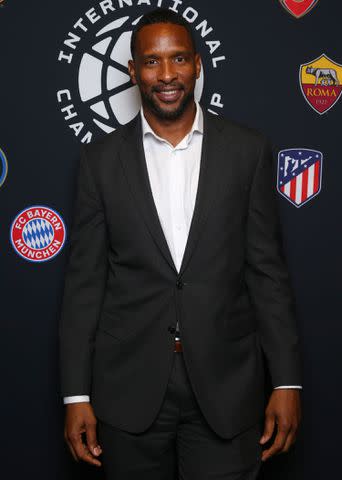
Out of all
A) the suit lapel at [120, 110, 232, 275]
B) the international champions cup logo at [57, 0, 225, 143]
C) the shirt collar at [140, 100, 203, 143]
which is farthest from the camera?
the international champions cup logo at [57, 0, 225, 143]

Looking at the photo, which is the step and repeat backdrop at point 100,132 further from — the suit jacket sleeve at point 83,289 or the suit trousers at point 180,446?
the suit trousers at point 180,446

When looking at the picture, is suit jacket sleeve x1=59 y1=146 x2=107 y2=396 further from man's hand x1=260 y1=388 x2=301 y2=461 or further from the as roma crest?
the as roma crest

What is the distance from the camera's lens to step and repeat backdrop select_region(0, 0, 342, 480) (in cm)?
207

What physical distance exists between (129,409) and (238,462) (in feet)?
1.07

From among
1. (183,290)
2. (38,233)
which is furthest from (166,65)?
(38,233)

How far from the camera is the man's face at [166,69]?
5.71ft

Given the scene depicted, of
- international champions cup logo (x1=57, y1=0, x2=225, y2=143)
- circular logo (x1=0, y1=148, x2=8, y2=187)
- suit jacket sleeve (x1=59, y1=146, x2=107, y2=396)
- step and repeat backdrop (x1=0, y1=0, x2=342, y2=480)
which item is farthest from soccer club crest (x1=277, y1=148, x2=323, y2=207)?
circular logo (x1=0, y1=148, x2=8, y2=187)

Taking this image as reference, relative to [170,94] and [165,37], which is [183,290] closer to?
[170,94]

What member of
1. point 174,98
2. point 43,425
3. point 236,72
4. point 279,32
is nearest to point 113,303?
point 174,98

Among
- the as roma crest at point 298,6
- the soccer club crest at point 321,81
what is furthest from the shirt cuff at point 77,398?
the as roma crest at point 298,6

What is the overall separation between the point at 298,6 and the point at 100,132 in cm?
75

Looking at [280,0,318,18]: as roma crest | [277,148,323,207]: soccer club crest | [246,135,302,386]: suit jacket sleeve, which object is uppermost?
[280,0,318,18]: as roma crest

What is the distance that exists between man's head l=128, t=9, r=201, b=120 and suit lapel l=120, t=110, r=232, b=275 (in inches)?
Result: 3.6

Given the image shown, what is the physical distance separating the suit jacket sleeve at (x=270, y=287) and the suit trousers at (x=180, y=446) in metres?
0.21
